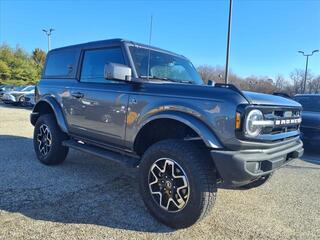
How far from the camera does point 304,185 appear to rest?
491cm

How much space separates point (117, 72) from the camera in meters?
3.46

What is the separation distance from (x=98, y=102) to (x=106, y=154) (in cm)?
75

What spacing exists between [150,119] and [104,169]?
2.18 m

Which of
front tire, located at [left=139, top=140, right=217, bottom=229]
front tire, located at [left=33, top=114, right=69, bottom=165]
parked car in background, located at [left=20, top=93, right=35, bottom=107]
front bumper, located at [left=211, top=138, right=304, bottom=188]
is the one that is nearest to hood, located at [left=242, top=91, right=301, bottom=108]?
front bumper, located at [left=211, top=138, right=304, bottom=188]

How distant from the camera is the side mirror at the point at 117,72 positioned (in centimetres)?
344

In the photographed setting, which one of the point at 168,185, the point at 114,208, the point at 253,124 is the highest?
the point at 253,124

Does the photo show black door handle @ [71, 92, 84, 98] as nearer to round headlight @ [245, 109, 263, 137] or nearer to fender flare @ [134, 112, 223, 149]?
fender flare @ [134, 112, 223, 149]

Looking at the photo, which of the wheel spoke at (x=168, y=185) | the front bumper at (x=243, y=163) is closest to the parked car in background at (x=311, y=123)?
the front bumper at (x=243, y=163)

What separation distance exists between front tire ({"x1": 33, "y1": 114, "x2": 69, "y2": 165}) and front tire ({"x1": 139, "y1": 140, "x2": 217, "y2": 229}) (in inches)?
88.4

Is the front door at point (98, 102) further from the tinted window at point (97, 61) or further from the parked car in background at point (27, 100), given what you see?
the parked car in background at point (27, 100)

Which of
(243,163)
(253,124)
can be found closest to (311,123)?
(253,124)

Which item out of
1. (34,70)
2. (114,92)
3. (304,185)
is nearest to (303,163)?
(304,185)

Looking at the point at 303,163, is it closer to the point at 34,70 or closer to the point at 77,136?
the point at 77,136

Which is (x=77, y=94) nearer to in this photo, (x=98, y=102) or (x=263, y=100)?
(x=98, y=102)
